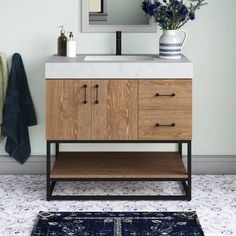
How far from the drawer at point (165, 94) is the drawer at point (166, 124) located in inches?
1.4

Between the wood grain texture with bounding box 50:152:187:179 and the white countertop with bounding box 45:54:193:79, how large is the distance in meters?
0.59

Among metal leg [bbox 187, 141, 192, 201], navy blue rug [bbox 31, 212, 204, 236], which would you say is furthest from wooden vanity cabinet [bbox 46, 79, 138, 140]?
navy blue rug [bbox 31, 212, 204, 236]

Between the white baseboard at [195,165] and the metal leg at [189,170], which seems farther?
the white baseboard at [195,165]

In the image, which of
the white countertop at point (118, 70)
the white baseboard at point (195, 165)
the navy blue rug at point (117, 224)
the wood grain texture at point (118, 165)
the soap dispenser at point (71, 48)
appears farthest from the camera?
the white baseboard at point (195, 165)

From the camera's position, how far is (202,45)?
4352mm

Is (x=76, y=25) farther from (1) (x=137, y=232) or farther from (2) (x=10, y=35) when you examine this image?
(1) (x=137, y=232)

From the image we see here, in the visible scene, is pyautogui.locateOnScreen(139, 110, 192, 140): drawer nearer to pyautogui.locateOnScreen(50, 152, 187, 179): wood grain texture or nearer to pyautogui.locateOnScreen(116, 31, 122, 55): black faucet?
pyautogui.locateOnScreen(50, 152, 187, 179): wood grain texture

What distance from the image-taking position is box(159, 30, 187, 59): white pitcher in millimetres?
3939

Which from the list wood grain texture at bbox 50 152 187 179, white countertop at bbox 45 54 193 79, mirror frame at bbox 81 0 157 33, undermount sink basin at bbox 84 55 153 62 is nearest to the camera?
white countertop at bbox 45 54 193 79

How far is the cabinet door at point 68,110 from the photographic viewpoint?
3.79 metres

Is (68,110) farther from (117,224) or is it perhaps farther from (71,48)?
(117,224)

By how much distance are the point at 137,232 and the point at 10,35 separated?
172 centimetres

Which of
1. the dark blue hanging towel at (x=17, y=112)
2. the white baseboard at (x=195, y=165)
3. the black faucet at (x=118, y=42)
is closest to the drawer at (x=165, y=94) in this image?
the black faucet at (x=118, y=42)

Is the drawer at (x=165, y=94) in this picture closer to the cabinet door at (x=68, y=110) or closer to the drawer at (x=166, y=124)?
the drawer at (x=166, y=124)
